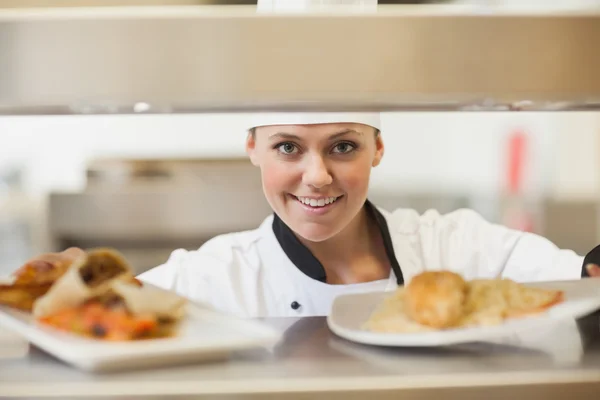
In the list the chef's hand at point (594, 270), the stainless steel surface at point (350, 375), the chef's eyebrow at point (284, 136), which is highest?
the chef's eyebrow at point (284, 136)

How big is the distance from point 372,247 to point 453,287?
1.06 meters

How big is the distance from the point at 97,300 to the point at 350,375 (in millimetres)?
233

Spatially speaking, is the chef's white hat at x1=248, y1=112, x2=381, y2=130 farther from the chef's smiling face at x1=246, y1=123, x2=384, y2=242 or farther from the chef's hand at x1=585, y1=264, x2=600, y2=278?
the chef's hand at x1=585, y1=264, x2=600, y2=278

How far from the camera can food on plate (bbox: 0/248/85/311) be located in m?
0.60

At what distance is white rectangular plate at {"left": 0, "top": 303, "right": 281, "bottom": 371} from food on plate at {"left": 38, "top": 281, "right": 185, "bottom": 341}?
0.4 inches

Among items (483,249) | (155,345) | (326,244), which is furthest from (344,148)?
(155,345)

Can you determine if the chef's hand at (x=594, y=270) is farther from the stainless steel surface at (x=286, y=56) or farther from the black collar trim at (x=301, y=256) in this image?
the black collar trim at (x=301, y=256)

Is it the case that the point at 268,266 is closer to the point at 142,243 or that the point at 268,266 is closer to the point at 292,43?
the point at 142,243

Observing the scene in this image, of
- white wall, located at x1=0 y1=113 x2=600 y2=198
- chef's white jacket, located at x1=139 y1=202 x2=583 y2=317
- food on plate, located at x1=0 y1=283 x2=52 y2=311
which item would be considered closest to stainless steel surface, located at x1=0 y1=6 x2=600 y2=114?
food on plate, located at x1=0 y1=283 x2=52 y2=311

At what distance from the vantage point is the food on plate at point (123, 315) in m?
0.48

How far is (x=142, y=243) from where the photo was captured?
8.02ft

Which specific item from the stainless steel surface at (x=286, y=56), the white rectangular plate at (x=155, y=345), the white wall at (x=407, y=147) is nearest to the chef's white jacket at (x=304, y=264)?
the white wall at (x=407, y=147)

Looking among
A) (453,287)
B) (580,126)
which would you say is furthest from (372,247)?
(580,126)

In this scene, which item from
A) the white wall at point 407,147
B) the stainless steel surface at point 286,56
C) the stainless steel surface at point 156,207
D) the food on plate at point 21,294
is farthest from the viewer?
the white wall at point 407,147
